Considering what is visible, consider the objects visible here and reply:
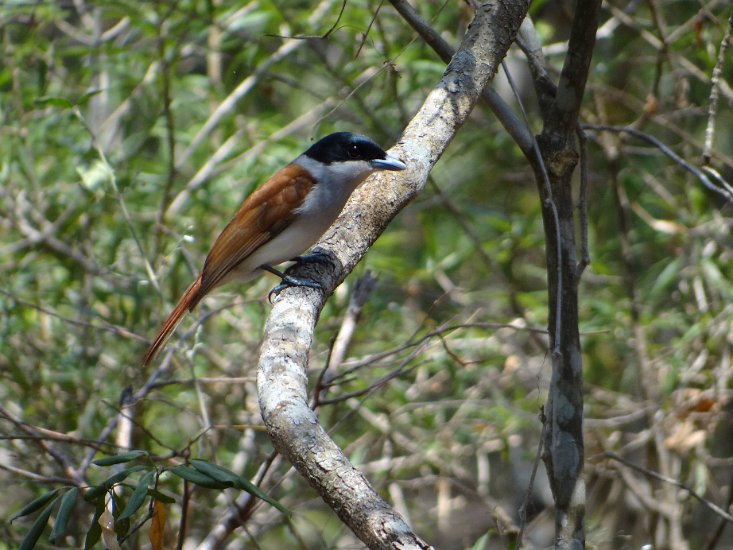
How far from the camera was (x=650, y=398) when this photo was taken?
470cm

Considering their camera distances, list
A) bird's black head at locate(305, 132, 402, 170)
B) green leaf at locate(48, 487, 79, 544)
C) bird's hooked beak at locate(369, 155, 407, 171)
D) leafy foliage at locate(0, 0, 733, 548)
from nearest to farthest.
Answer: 1. green leaf at locate(48, 487, 79, 544)
2. bird's hooked beak at locate(369, 155, 407, 171)
3. bird's black head at locate(305, 132, 402, 170)
4. leafy foliage at locate(0, 0, 733, 548)

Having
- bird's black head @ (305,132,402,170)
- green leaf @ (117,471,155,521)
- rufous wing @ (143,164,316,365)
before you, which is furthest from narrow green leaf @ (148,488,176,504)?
bird's black head @ (305,132,402,170)

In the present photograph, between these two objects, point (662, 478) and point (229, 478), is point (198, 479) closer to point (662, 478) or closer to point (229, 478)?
point (229, 478)

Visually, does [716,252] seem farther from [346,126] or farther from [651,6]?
[346,126]

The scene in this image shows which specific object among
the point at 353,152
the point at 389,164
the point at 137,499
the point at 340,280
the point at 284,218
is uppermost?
the point at 353,152

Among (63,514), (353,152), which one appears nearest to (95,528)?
(63,514)

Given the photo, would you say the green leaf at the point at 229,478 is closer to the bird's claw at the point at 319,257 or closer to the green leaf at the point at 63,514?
the green leaf at the point at 63,514

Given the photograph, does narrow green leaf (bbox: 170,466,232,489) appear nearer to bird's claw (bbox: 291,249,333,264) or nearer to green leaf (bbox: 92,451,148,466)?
green leaf (bbox: 92,451,148,466)

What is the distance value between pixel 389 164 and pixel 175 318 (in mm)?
1225

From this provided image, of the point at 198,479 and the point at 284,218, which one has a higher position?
the point at 284,218

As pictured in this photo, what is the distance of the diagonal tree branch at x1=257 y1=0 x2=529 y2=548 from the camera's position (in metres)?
1.54

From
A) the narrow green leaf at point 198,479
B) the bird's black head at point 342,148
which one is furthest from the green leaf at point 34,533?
the bird's black head at point 342,148

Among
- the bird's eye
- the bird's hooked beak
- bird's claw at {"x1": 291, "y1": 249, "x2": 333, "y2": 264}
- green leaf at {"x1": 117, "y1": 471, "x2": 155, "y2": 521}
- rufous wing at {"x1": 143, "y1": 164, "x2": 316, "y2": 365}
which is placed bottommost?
green leaf at {"x1": 117, "y1": 471, "x2": 155, "y2": 521}

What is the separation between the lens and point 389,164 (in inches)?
109
